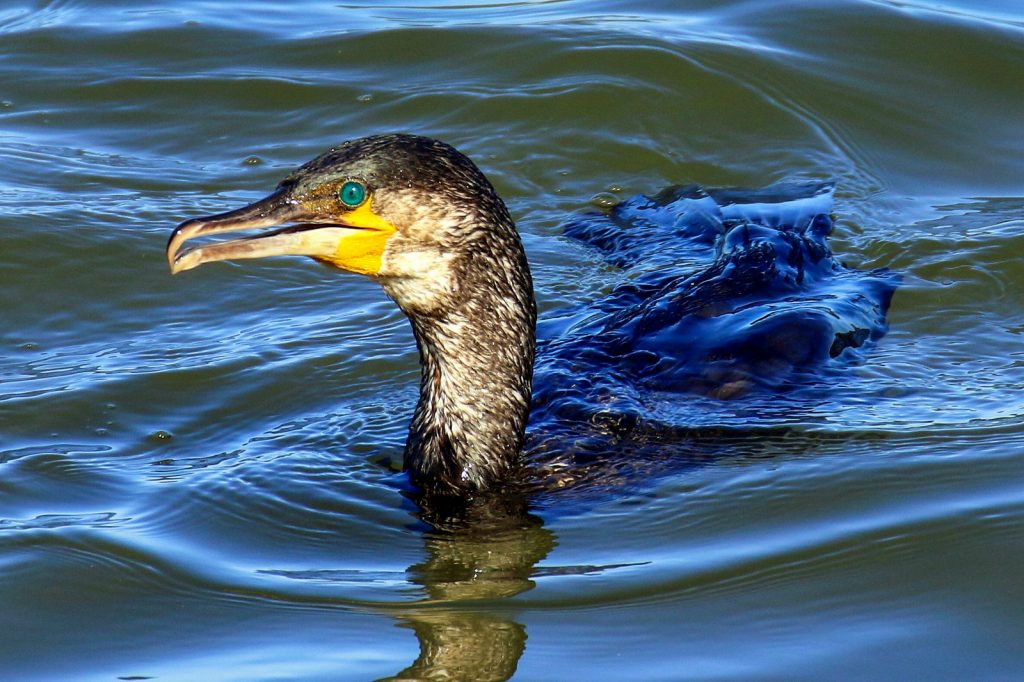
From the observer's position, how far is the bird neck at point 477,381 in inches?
197

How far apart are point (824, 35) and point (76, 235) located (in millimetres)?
4772

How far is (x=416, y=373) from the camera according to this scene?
250 inches

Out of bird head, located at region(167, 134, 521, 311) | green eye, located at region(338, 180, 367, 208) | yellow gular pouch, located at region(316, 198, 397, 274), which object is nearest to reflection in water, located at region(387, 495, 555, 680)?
bird head, located at region(167, 134, 521, 311)

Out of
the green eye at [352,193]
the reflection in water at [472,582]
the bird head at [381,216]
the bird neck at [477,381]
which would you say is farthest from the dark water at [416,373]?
the green eye at [352,193]

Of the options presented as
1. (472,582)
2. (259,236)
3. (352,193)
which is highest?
(352,193)

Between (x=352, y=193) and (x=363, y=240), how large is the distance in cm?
15

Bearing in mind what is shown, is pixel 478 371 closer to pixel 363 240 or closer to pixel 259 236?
pixel 363 240

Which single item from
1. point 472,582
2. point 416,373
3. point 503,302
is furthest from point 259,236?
point 416,373

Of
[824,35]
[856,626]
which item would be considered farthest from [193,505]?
[824,35]

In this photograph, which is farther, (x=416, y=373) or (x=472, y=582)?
(x=416, y=373)

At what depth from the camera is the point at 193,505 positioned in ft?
16.8

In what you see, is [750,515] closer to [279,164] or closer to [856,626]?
[856,626]

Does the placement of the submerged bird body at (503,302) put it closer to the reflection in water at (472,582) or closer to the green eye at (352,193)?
the green eye at (352,193)

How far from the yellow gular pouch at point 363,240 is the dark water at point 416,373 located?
0.89 metres
